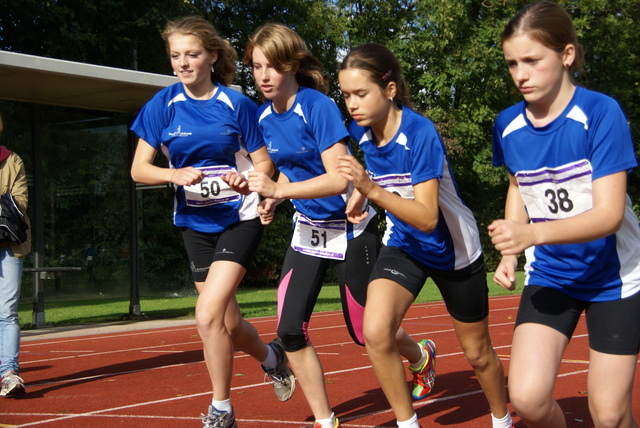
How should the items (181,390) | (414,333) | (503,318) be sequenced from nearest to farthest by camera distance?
1. (181,390)
2. (414,333)
3. (503,318)

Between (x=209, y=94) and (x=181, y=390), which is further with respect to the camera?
(x=181, y=390)

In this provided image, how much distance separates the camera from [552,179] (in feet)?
11.7

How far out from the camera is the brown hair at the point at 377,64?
4.45 meters

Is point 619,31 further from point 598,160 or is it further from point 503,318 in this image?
point 598,160

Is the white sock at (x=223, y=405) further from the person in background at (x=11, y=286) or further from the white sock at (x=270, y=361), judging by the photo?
the person in background at (x=11, y=286)

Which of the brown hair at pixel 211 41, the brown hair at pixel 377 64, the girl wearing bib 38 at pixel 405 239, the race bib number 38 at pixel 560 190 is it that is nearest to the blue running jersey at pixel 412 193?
the girl wearing bib 38 at pixel 405 239

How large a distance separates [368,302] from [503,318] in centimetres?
948

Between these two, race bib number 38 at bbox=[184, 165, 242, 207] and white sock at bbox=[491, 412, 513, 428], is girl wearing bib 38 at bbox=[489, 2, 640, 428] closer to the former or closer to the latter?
white sock at bbox=[491, 412, 513, 428]

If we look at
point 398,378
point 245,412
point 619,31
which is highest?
point 619,31

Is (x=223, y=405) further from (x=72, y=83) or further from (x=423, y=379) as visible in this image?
(x=72, y=83)

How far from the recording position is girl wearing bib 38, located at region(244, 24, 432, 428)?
16.0ft

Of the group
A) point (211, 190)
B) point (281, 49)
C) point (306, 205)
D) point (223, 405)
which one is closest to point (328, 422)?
point (223, 405)

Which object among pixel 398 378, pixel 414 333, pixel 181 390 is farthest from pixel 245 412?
pixel 414 333

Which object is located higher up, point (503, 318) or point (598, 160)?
point (598, 160)
